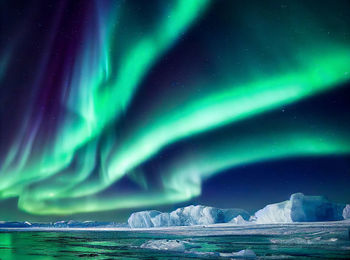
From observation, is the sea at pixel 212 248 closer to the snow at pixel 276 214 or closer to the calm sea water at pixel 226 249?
the calm sea water at pixel 226 249

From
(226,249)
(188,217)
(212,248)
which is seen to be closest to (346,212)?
(188,217)

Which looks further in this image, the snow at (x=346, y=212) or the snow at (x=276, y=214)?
the snow at (x=276, y=214)

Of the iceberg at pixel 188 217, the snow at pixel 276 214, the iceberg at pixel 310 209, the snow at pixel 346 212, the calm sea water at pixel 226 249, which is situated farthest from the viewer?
the iceberg at pixel 188 217

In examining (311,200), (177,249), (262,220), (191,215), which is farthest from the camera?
(191,215)

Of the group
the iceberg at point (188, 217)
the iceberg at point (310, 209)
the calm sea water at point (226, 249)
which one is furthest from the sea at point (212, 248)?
the iceberg at point (188, 217)

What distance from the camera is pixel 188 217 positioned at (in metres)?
109

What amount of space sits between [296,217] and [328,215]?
8094 mm

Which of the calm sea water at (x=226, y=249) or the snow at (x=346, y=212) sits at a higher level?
the snow at (x=346, y=212)

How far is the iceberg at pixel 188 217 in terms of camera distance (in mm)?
101750

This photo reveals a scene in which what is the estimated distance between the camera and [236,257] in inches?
715

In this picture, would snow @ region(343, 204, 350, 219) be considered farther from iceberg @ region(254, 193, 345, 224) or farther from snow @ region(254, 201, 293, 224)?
snow @ region(254, 201, 293, 224)

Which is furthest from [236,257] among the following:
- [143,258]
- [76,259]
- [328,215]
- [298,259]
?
[328,215]

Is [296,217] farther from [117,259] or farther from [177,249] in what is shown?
[117,259]

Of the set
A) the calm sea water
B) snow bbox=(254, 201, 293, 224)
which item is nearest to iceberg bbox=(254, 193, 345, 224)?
snow bbox=(254, 201, 293, 224)
